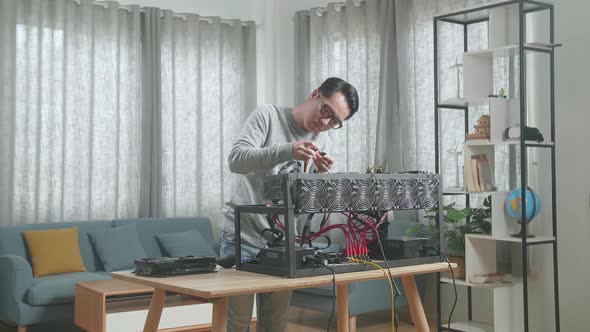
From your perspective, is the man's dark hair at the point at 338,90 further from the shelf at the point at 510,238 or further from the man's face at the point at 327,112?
the shelf at the point at 510,238

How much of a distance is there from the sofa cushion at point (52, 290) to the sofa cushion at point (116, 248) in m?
0.37

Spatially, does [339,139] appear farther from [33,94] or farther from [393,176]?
[393,176]

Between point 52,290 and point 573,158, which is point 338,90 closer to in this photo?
point 573,158

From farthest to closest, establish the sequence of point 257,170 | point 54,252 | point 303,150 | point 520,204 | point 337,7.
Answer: point 337,7 < point 54,252 < point 520,204 < point 257,170 < point 303,150

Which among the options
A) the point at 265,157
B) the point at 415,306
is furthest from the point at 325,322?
the point at 265,157

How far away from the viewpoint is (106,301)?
14.3 ft

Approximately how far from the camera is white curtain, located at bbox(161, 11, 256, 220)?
5781mm

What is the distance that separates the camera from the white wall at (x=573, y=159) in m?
4.05

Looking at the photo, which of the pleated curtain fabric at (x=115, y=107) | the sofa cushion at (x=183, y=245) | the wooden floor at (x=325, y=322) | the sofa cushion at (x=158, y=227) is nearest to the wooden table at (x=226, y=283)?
the wooden floor at (x=325, y=322)

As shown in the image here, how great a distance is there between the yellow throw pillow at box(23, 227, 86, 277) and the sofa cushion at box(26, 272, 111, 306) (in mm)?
132

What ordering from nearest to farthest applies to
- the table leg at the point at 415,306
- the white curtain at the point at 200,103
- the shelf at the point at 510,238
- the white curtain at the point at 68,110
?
the table leg at the point at 415,306
the shelf at the point at 510,238
the white curtain at the point at 68,110
the white curtain at the point at 200,103

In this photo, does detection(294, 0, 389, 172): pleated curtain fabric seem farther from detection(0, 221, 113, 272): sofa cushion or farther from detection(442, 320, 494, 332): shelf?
detection(0, 221, 113, 272): sofa cushion

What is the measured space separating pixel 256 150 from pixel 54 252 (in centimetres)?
306

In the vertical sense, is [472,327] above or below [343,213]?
below
